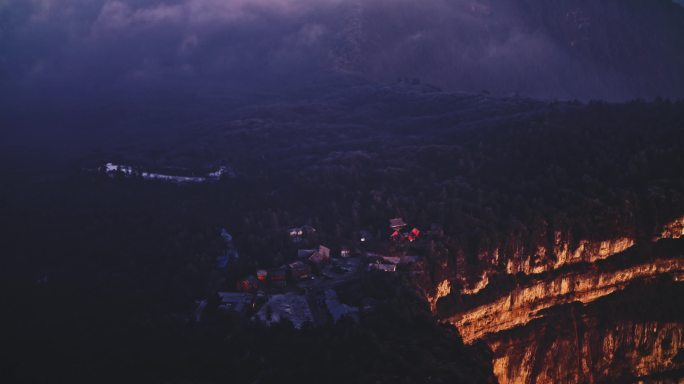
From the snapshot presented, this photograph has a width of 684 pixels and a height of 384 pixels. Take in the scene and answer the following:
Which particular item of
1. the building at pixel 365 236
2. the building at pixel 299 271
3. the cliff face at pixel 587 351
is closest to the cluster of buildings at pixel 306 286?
the building at pixel 299 271

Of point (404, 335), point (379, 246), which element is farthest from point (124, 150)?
point (404, 335)

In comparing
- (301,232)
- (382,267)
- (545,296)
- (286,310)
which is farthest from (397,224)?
(286,310)

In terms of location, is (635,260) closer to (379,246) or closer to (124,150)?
(379,246)

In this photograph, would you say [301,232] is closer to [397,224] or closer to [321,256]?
[321,256]

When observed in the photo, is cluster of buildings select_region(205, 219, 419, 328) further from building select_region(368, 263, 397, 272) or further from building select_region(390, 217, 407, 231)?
building select_region(390, 217, 407, 231)

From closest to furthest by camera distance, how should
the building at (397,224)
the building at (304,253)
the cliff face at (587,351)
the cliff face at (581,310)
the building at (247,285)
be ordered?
1. the building at (247,285)
2. the cliff face at (581,310)
3. the cliff face at (587,351)
4. the building at (304,253)
5. the building at (397,224)

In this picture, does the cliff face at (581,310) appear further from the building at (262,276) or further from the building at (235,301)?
the building at (235,301)
